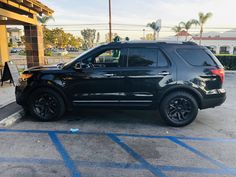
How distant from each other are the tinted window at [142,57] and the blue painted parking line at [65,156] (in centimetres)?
223

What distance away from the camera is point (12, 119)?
5.18 meters

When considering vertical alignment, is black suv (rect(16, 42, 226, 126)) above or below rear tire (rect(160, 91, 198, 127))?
above

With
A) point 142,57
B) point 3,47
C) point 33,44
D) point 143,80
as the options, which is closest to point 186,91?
point 143,80

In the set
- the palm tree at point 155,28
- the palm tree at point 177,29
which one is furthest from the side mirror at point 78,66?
the palm tree at point 177,29

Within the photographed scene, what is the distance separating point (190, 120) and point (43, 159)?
327cm


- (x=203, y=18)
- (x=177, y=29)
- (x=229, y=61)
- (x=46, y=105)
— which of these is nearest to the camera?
(x=46, y=105)

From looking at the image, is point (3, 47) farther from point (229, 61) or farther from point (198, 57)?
point (229, 61)

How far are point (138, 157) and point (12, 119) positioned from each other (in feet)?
10.5

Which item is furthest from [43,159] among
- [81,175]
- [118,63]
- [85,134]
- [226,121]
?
[226,121]

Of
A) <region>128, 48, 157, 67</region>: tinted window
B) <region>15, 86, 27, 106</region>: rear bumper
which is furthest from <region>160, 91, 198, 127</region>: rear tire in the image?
<region>15, 86, 27, 106</region>: rear bumper

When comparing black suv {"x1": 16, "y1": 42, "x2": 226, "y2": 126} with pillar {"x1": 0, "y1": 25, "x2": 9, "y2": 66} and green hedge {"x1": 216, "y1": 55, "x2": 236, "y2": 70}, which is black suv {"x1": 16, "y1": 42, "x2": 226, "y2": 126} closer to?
pillar {"x1": 0, "y1": 25, "x2": 9, "y2": 66}

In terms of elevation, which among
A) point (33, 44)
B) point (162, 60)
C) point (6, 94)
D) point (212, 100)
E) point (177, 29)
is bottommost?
point (6, 94)

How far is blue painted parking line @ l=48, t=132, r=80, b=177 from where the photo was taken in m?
3.25

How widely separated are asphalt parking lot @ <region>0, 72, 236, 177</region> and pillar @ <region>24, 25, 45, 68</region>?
6.58 m
